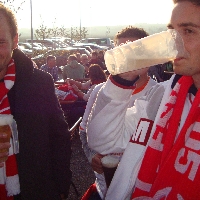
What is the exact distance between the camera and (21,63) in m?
2.16

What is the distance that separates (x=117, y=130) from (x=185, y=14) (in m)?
0.68

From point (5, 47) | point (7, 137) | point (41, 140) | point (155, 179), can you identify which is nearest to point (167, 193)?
point (155, 179)

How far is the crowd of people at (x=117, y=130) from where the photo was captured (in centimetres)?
142

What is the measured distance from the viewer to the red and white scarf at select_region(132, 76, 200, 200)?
4.39 feet

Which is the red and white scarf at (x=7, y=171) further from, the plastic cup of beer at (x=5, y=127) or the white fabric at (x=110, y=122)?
the white fabric at (x=110, y=122)

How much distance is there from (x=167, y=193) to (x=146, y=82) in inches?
52.7

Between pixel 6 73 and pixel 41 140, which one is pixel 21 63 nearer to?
pixel 6 73

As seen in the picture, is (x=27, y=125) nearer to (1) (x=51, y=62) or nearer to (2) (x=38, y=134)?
(2) (x=38, y=134)

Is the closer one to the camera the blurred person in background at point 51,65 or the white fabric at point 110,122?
the white fabric at point 110,122

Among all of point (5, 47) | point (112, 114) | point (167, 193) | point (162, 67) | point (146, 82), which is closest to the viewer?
point (167, 193)

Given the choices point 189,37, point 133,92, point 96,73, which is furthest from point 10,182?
point 96,73

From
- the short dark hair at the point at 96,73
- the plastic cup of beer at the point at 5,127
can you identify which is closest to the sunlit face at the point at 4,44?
the plastic cup of beer at the point at 5,127

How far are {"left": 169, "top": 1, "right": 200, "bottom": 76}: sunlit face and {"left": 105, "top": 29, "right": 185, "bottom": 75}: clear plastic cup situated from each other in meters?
0.03

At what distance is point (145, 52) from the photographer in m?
1.50
